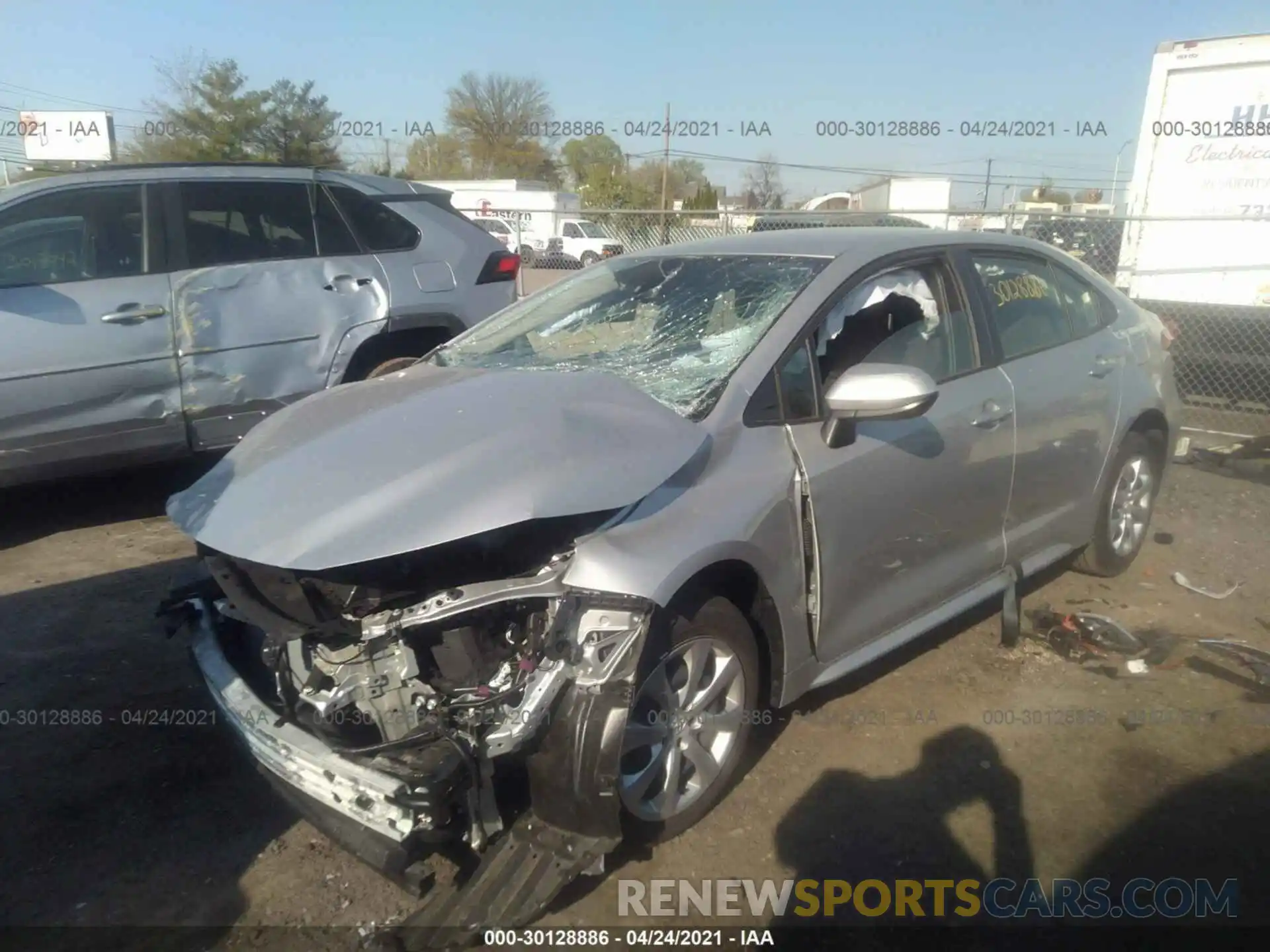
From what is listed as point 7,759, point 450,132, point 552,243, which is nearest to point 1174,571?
point 7,759

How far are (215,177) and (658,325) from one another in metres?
3.62

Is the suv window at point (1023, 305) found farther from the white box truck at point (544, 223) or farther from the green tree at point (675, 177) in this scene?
the green tree at point (675, 177)

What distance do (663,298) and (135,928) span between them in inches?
103

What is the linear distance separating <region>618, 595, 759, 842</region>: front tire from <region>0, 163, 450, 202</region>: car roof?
448cm

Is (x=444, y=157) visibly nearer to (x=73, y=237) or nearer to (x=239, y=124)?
(x=239, y=124)

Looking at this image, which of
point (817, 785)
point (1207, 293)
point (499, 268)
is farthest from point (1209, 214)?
point (817, 785)

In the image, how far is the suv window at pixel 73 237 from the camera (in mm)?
5008

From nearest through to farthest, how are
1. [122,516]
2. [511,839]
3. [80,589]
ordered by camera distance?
1. [511,839]
2. [80,589]
3. [122,516]

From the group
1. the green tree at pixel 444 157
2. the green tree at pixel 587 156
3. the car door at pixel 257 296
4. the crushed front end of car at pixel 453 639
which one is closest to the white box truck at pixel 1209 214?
the car door at pixel 257 296

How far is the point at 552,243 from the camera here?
73.5 ft

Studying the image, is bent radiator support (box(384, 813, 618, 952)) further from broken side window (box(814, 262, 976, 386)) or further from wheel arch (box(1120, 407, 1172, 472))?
wheel arch (box(1120, 407, 1172, 472))

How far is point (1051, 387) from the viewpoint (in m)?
4.05

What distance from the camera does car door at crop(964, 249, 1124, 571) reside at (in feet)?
13.0

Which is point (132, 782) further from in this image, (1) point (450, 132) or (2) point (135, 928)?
(1) point (450, 132)
